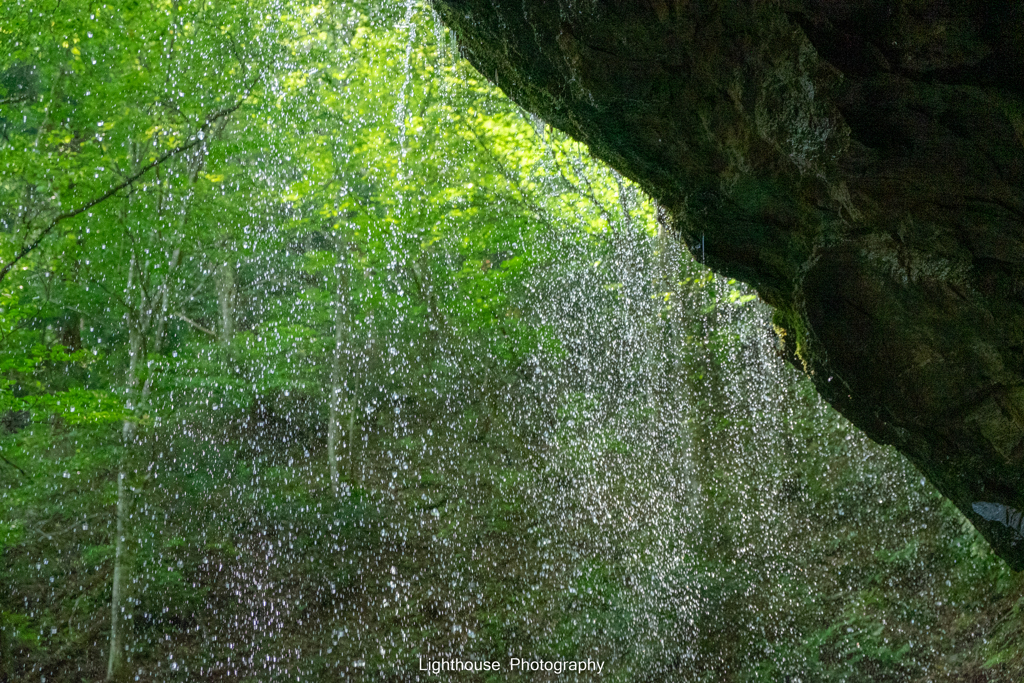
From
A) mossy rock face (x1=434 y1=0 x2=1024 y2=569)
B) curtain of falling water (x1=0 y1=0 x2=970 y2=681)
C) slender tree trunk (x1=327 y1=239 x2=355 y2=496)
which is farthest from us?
slender tree trunk (x1=327 y1=239 x2=355 y2=496)

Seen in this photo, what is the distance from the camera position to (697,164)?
158 inches

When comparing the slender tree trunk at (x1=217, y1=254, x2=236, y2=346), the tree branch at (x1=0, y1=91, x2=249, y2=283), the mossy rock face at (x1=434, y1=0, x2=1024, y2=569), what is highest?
the mossy rock face at (x1=434, y1=0, x2=1024, y2=569)

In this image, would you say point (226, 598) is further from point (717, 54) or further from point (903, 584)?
point (717, 54)

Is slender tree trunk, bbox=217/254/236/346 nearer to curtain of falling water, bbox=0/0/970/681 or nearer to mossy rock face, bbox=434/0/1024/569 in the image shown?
curtain of falling water, bbox=0/0/970/681

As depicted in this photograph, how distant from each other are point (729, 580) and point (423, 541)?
16.0 feet

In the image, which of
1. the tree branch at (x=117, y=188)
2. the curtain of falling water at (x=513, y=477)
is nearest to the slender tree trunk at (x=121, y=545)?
the curtain of falling water at (x=513, y=477)

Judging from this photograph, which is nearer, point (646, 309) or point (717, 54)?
point (717, 54)

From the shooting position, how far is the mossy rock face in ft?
10.7

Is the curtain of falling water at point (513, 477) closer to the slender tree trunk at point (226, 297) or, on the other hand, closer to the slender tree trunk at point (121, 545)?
the slender tree trunk at point (121, 545)

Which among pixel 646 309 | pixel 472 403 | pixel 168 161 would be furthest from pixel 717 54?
pixel 472 403

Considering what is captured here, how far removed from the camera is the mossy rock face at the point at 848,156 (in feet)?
10.7

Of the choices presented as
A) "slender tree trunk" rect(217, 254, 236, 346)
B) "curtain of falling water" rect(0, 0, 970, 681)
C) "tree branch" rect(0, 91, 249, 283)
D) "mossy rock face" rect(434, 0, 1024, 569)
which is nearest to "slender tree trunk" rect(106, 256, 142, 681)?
"curtain of falling water" rect(0, 0, 970, 681)

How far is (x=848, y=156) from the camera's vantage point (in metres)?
3.48

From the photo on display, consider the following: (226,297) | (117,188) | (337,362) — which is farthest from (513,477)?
(117,188)
